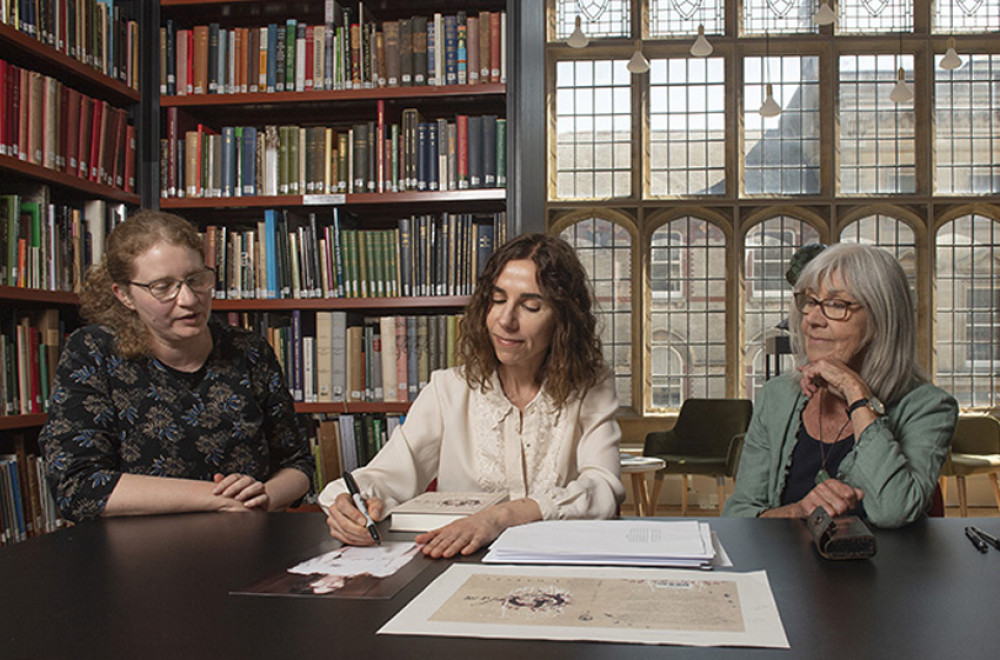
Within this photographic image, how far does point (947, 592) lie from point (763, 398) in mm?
1069

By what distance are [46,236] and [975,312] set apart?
792 centimetres

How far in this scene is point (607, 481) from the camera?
179cm

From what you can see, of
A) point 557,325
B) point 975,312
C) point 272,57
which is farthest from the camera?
point 975,312

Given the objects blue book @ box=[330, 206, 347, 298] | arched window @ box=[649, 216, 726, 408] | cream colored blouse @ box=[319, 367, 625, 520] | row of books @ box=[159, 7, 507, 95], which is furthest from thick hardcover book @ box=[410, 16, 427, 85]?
arched window @ box=[649, 216, 726, 408]

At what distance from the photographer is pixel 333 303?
3.47 metres

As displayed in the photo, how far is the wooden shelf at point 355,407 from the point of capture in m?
3.46

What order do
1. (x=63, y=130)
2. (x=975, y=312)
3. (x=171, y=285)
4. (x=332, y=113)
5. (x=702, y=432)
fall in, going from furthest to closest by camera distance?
(x=975, y=312)
(x=702, y=432)
(x=332, y=113)
(x=63, y=130)
(x=171, y=285)

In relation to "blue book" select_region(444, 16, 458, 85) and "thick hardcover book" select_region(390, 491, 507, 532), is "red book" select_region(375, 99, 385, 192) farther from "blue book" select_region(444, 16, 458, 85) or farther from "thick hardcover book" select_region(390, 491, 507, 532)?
"thick hardcover book" select_region(390, 491, 507, 532)

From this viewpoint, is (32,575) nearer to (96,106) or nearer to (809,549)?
(809,549)

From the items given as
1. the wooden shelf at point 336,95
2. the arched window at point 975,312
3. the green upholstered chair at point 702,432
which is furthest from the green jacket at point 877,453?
the arched window at point 975,312

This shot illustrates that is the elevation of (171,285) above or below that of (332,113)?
below

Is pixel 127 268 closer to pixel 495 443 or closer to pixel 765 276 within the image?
pixel 495 443

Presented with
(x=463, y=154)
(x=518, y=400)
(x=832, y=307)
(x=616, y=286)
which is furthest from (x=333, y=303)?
(x=616, y=286)

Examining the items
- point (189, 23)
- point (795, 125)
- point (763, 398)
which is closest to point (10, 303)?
point (189, 23)
